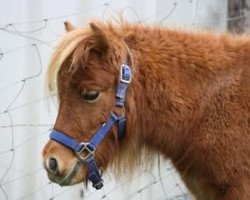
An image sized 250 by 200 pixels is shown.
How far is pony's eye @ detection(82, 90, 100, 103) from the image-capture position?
2885mm

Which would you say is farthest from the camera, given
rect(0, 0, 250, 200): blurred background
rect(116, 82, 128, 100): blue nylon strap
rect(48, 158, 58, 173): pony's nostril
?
rect(0, 0, 250, 200): blurred background

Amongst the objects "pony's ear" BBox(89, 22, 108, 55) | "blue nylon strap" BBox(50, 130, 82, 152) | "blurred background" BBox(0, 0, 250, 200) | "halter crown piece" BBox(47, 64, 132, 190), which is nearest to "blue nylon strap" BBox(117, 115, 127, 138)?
"halter crown piece" BBox(47, 64, 132, 190)

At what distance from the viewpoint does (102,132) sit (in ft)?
9.57

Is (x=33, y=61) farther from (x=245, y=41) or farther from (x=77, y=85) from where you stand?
(x=245, y=41)

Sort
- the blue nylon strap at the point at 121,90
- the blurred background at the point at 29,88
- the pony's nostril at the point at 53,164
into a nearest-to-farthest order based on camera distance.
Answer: the pony's nostril at the point at 53,164 → the blue nylon strap at the point at 121,90 → the blurred background at the point at 29,88

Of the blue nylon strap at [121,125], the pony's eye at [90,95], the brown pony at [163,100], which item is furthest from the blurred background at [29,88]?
the pony's eye at [90,95]

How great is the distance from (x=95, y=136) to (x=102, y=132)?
0.04m

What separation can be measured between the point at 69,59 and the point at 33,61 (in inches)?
36.0

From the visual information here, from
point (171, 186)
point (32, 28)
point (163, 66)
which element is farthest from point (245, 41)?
point (171, 186)

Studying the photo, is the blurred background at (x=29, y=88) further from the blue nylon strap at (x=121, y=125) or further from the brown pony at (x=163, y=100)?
the blue nylon strap at (x=121, y=125)

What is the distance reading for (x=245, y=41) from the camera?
3.19m

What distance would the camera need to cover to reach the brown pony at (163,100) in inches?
114

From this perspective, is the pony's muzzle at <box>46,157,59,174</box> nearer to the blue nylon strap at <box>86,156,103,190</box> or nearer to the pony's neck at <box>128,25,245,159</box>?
the blue nylon strap at <box>86,156,103,190</box>

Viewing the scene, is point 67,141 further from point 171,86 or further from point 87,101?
point 171,86
